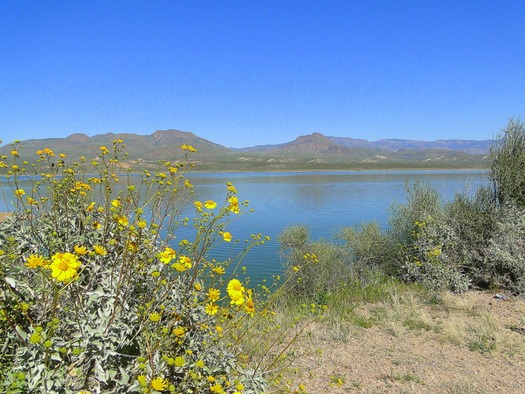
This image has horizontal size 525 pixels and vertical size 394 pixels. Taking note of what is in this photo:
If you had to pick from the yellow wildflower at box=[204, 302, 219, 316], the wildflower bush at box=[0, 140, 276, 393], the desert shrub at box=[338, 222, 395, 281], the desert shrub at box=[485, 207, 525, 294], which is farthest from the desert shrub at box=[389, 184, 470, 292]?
the yellow wildflower at box=[204, 302, 219, 316]

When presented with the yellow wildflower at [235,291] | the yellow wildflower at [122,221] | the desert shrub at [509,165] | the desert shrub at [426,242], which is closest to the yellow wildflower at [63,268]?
the yellow wildflower at [122,221]

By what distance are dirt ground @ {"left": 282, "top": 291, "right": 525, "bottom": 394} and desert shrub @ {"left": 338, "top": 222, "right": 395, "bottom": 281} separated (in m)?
2.96

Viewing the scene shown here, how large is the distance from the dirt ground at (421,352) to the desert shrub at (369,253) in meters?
2.96

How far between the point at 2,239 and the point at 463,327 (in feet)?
18.8

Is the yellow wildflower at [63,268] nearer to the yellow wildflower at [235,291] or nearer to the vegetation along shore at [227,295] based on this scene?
the vegetation along shore at [227,295]

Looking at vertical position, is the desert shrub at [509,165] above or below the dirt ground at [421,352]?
above

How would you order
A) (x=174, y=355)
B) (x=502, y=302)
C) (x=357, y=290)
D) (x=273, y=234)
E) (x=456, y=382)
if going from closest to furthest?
(x=174, y=355), (x=456, y=382), (x=502, y=302), (x=357, y=290), (x=273, y=234)

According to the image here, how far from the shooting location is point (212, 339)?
95.2 inches

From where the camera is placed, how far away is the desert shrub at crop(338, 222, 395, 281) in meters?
9.73

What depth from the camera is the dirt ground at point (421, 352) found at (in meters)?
4.08

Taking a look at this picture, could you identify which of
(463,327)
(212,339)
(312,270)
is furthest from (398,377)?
(312,270)

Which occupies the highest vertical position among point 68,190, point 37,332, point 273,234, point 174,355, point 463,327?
point 68,190

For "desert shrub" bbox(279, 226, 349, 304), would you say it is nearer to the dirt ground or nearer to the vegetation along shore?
the vegetation along shore

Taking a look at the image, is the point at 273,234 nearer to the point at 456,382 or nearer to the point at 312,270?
the point at 312,270
